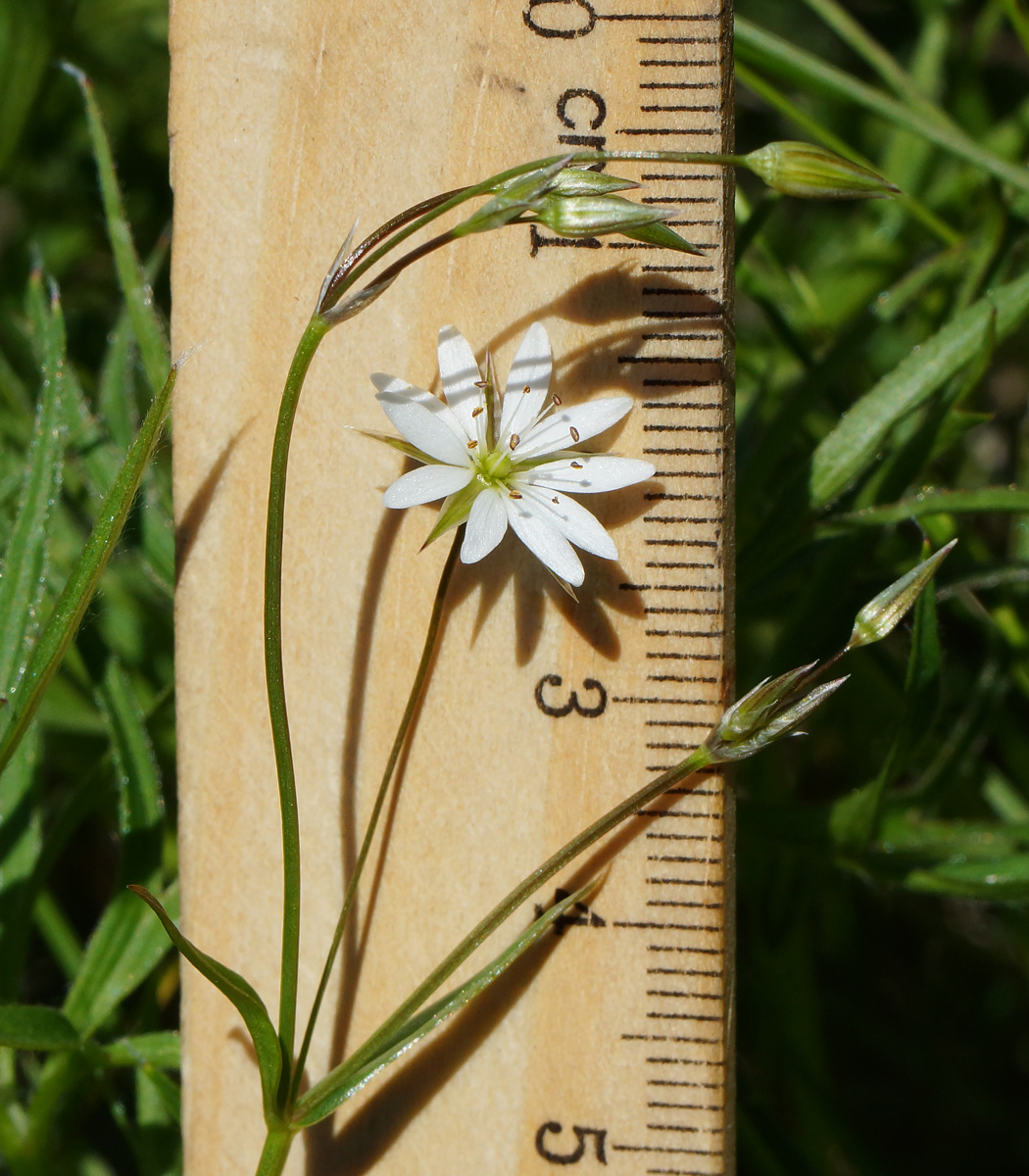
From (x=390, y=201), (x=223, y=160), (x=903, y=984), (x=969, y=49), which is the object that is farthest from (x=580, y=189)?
(x=903, y=984)

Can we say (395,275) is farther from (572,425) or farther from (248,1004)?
(248,1004)

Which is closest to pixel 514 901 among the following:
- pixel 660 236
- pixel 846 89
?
pixel 660 236

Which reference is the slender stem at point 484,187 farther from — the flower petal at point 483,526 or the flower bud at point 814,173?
the flower petal at point 483,526

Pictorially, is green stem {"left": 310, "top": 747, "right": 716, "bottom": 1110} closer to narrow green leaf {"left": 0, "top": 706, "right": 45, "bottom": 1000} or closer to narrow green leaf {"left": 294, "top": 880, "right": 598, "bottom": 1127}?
narrow green leaf {"left": 294, "top": 880, "right": 598, "bottom": 1127}

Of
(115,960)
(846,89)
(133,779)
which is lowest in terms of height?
(115,960)

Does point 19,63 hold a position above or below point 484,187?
above

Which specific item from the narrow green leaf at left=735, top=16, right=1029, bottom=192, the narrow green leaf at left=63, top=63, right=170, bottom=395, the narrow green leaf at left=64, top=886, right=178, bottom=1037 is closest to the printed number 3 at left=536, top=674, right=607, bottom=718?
the narrow green leaf at left=64, top=886, right=178, bottom=1037

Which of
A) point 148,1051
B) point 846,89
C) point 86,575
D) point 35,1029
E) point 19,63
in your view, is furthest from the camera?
point 19,63
